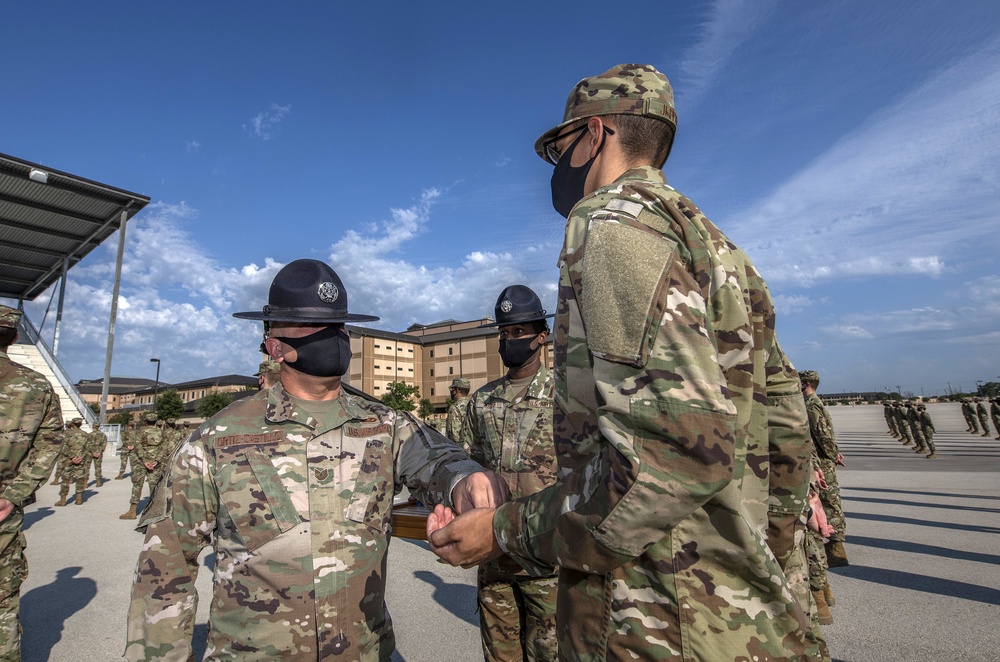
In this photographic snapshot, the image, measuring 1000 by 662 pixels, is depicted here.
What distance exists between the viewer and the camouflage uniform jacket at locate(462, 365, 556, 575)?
399 centimetres

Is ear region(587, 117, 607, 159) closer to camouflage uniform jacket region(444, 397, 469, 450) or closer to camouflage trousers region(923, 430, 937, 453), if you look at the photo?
camouflage uniform jacket region(444, 397, 469, 450)

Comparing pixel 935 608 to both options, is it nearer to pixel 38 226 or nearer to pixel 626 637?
pixel 626 637

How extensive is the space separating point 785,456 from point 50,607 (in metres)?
7.49

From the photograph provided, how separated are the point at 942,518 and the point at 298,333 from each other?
35.9 feet

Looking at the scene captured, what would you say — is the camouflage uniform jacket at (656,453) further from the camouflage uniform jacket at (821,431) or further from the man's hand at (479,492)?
the camouflage uniform jacket at (821,431)

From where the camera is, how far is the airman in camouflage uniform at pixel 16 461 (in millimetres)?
→ 3553

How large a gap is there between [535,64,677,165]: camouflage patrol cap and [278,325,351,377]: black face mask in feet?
4.49

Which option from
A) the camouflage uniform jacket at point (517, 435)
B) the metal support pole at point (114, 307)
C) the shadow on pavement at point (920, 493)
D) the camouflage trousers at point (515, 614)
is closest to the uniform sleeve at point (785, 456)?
the camouflage uniform jacket at point (517, 435)

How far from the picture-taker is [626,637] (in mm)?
1320

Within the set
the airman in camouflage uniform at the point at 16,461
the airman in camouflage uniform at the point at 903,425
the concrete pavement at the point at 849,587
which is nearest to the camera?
the airman in camouflage uniform at the point at 16,461

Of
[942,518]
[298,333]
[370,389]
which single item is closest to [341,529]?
[298,333]

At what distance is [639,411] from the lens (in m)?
1.18

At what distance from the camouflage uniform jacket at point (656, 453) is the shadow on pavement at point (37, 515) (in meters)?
13.3

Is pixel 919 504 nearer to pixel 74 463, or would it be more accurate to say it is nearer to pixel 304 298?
pixel 304 298
